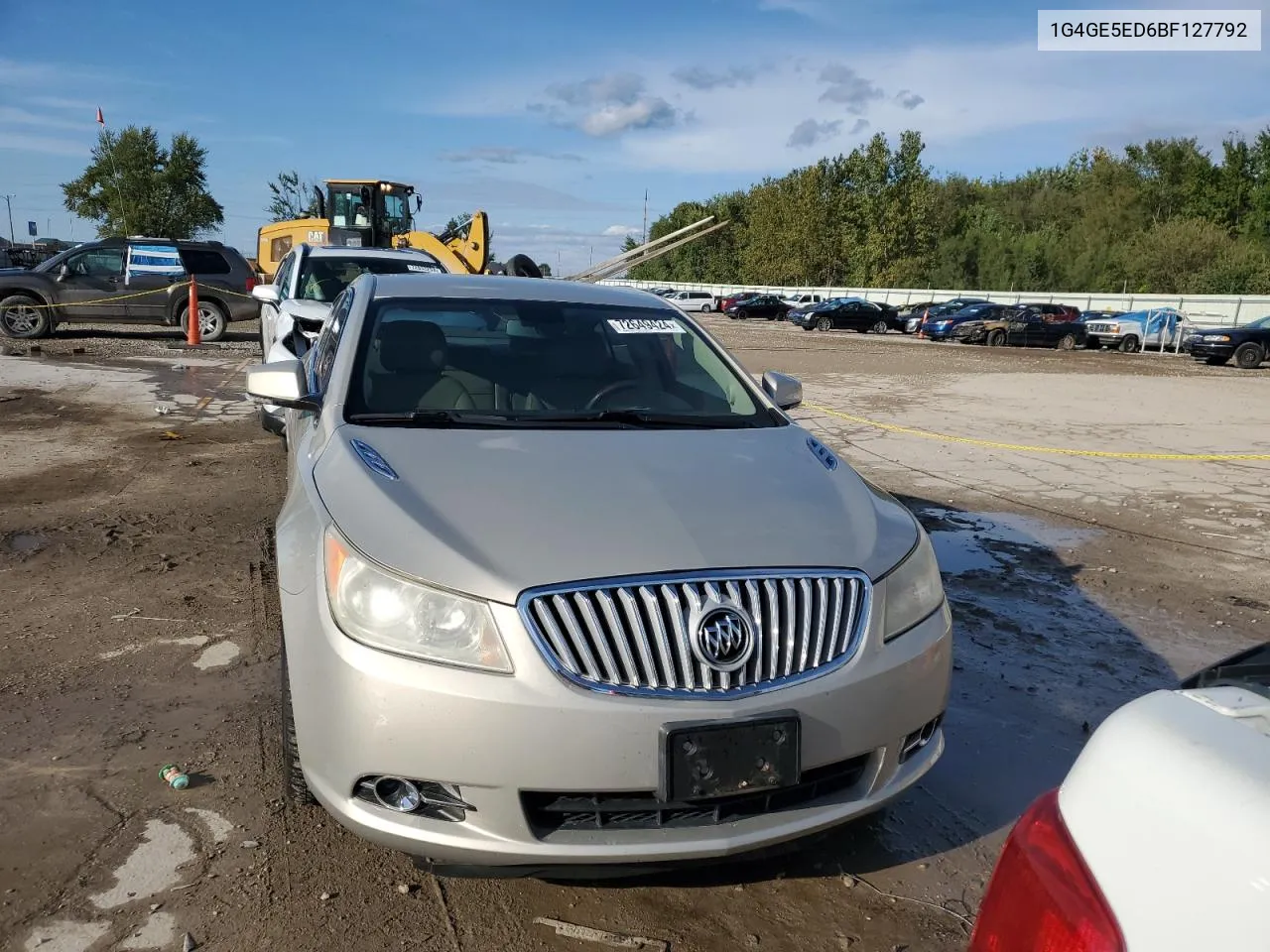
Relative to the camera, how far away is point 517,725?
2295 millimetres

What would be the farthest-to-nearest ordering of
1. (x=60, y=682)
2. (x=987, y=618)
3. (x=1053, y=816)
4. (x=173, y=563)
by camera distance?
(x=173, y=563) < (x=987, y=618) < (x=60, y=682) < (x=1053, y=816)

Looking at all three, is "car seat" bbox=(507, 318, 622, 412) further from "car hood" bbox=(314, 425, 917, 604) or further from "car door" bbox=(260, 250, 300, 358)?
"car door" bbox=(260, 250, 300, 358)

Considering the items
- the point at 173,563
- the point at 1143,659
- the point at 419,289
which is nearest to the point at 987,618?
the point at 1143,659

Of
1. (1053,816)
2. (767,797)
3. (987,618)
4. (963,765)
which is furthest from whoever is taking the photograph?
(987,618)

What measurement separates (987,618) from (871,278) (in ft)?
247

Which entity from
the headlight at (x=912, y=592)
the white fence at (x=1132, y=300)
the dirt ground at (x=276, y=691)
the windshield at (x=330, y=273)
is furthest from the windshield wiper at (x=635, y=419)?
the white fence at (x=1132, y=300)

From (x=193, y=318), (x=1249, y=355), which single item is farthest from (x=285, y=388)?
(x=1249, y=355)

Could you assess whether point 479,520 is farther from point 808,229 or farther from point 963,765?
point 808,229

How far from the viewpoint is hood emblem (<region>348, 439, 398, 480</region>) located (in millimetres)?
2934

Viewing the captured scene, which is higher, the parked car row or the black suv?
the black suv

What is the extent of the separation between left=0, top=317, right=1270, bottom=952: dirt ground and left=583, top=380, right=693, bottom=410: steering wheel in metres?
1.61

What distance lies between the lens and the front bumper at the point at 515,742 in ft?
7.56

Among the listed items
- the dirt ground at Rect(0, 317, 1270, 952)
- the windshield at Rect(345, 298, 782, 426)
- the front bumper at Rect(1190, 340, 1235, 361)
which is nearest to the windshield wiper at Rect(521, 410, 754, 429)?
the windshield at Rect(345, 298, 782, 426)

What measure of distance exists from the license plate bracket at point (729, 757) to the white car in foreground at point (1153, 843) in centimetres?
104
